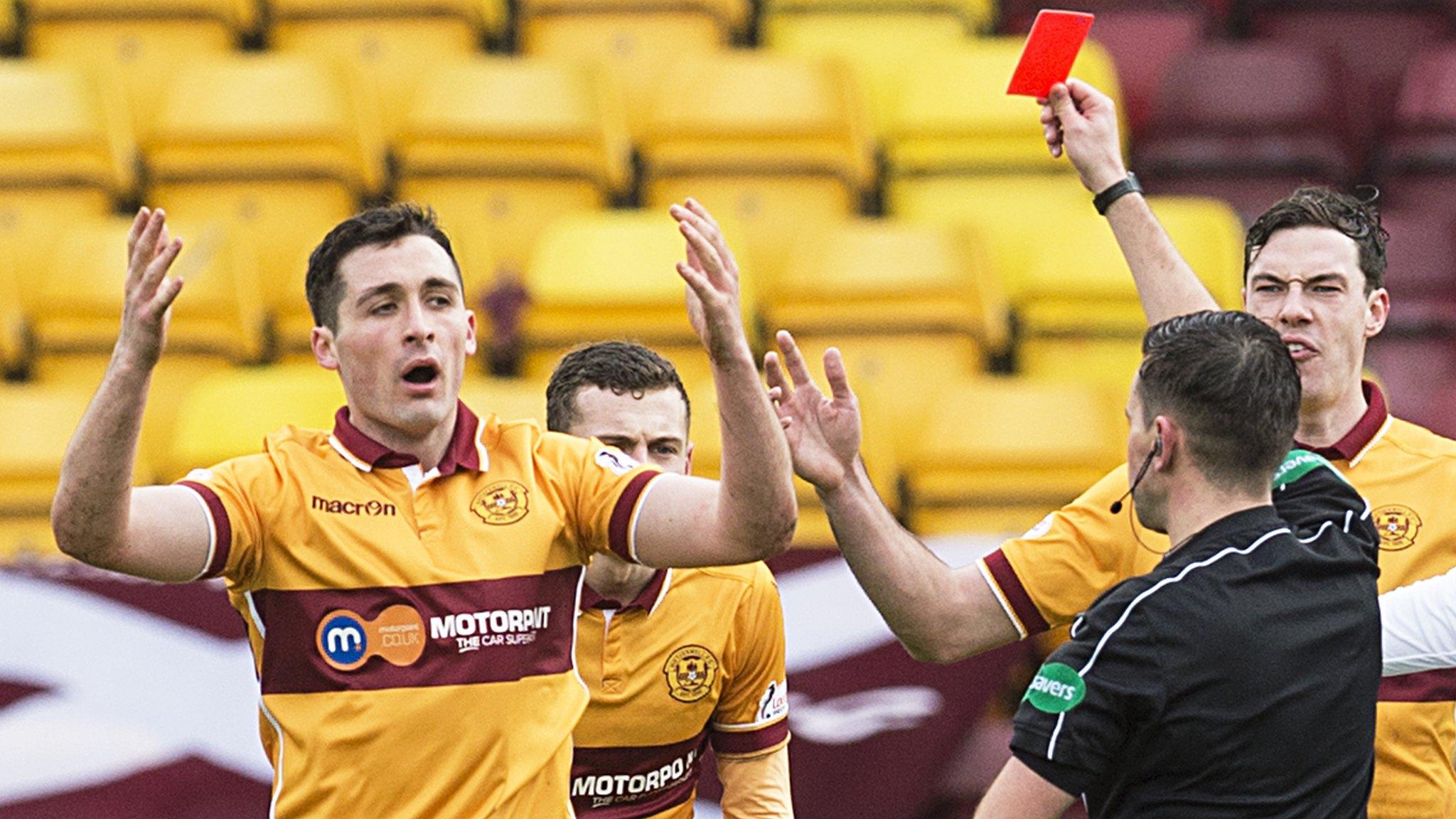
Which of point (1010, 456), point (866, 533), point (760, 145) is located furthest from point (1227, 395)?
point (760, 145)

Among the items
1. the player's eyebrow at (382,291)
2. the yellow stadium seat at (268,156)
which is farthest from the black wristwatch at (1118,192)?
the yellow stadium seat at (268,156)

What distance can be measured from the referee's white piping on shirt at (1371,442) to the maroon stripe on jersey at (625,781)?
1537 millimetres

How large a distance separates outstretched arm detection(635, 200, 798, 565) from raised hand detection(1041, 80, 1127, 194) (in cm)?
113

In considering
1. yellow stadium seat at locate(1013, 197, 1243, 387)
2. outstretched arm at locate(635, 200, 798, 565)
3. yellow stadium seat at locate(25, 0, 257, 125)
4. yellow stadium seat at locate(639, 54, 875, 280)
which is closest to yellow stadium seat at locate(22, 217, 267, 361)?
yellow stadium seat at locate(25, 0, 257, 125)

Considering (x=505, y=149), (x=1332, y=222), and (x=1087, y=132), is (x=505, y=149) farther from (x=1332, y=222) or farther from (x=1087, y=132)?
(x=1332, y=222)

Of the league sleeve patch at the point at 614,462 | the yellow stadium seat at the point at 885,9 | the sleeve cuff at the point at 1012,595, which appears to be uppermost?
the yellow stadium seat at the point at 885,9

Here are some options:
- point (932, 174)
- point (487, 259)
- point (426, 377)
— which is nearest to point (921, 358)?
point (932, 174)

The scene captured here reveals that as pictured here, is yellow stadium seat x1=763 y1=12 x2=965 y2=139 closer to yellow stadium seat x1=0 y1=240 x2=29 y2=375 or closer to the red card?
yellow stadium seat x1=0 y1=240 x2=29 y2=375

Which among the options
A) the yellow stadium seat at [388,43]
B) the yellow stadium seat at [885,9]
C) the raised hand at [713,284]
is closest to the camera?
the raised hand at [713,284]

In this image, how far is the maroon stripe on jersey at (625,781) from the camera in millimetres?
4105

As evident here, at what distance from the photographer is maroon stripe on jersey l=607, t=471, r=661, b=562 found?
3.38 metres

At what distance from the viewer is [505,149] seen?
8.14 m

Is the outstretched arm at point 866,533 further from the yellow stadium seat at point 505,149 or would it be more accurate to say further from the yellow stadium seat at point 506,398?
the yellow stadium seat at point 505,149

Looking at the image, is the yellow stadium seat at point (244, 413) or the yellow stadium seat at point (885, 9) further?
the yellow stadium seat at point (885, 9)
